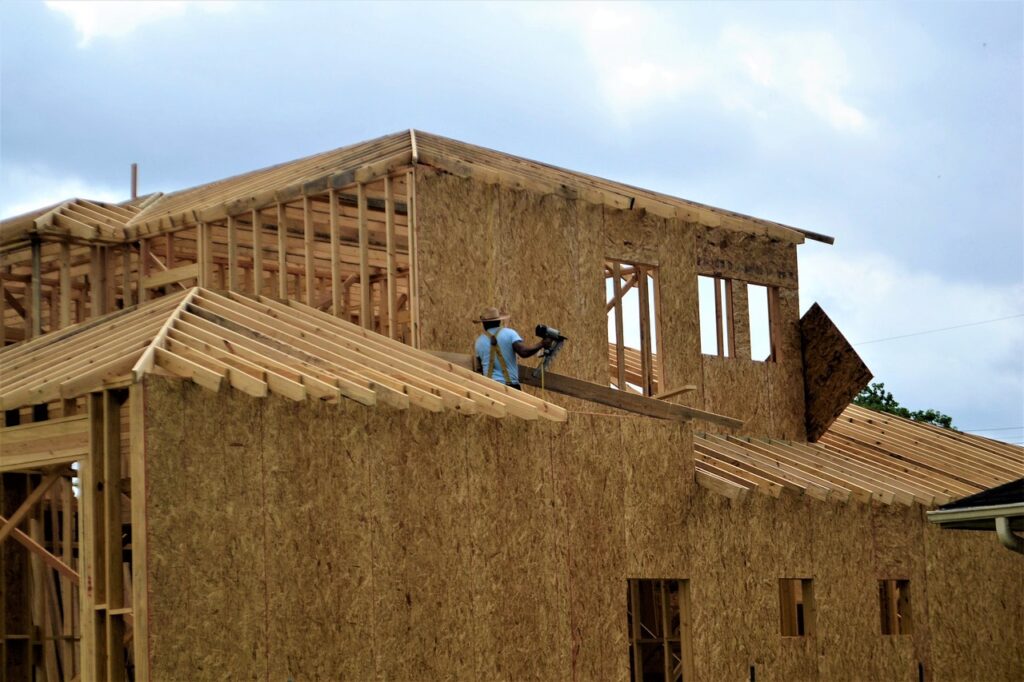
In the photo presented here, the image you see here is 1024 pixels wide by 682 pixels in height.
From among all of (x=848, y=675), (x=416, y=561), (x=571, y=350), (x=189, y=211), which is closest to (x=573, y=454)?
(x=416, y=561)

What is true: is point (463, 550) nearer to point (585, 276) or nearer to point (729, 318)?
point (585, 276)

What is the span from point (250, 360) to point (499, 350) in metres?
4.06

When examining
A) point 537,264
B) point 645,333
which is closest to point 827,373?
point 645,333

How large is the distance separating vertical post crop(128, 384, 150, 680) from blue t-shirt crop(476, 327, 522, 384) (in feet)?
17.0

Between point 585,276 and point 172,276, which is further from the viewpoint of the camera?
point 585,276

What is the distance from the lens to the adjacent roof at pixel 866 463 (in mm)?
18328

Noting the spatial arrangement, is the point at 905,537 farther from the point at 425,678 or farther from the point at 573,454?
the point at 425,678

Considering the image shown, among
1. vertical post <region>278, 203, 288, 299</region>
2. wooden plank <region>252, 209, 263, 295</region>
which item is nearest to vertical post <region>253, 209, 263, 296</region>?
wooden plank <region>252, 209, 263, 295</region>

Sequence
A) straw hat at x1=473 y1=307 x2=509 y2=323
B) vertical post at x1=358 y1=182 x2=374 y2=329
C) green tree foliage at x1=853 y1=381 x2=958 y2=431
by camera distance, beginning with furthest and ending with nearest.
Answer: green tree foliage at x1=853 y1=381 x2=958 y2=431 → vertical post at x1=358 y1=182 x2=374 y2=329 → straw hat at x1=473 y1=307 x2=509 y2=323

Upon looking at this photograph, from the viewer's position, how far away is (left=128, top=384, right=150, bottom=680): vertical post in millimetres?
12109

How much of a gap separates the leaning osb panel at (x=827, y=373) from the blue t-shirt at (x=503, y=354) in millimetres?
7899

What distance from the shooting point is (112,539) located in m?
12.6

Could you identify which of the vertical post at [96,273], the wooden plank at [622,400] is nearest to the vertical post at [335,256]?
the wooden plank at [622,400]

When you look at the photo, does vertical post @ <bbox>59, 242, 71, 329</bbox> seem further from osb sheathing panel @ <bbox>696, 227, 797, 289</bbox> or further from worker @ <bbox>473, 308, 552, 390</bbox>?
osb sheathing panel @ <bbox>696, 227, 797, 289</bbox>
